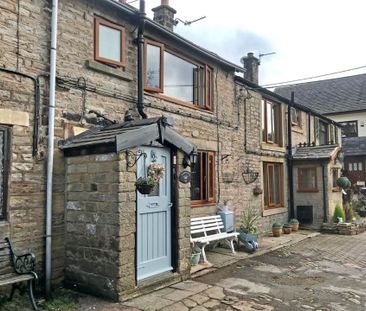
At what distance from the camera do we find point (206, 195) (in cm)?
934

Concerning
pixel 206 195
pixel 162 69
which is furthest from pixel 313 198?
pixel 162 69

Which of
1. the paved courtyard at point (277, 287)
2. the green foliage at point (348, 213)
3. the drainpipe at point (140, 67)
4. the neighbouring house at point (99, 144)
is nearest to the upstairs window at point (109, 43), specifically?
the neighbouring house at point (99, 144)

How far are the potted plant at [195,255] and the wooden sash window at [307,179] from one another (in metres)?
7.26

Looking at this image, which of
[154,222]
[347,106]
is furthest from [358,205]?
[154,222]

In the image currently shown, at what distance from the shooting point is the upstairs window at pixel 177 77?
7.91 metres

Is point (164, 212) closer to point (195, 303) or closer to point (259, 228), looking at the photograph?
point (195, 303)

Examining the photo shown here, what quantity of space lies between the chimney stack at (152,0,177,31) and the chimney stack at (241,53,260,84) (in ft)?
17.2

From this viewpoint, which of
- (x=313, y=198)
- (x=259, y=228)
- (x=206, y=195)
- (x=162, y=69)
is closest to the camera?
(x=162, y=69)

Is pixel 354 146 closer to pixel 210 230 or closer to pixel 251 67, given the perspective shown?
pixel 251 67

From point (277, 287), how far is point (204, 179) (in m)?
3.81

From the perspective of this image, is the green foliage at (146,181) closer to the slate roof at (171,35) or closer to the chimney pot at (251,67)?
the slate roof at (171,35)

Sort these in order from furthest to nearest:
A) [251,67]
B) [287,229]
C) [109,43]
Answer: [251,67]
[287,229]
[109,43]

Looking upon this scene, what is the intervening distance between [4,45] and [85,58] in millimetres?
1432

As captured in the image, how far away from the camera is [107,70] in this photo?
673 cm
